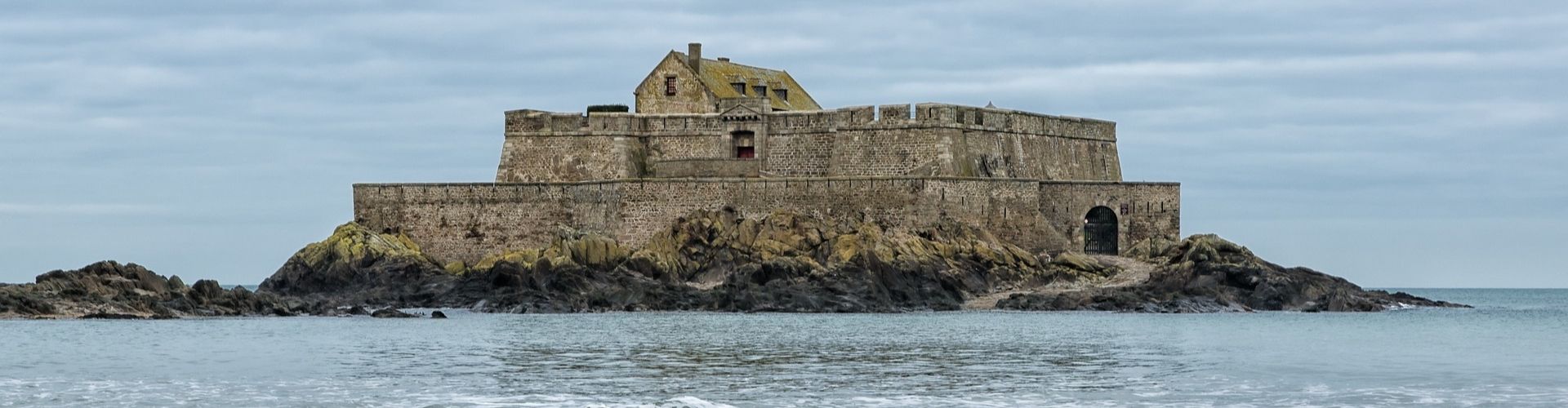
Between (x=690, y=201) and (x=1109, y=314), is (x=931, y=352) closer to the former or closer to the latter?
(x=1109, y=314)

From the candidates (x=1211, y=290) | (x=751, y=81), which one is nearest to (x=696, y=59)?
(x=751, y=81)

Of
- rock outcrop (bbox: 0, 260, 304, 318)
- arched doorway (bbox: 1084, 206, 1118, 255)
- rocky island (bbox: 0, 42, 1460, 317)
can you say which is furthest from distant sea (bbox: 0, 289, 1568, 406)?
arched doorway (bbox: 1084, 206, 1118, 255)

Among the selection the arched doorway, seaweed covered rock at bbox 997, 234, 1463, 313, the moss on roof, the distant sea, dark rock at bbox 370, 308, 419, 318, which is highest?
the moss on roof

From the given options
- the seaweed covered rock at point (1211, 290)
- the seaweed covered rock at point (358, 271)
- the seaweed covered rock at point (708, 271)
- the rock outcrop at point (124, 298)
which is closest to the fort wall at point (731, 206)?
the seaweed covered rock at point (708, 271)

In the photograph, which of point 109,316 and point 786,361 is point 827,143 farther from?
point 786,361

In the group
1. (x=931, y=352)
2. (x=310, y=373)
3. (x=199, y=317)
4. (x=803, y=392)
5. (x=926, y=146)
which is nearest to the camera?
(x=803, y=392)

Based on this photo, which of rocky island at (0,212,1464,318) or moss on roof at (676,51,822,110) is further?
moss on roof at (676,51,822,110)

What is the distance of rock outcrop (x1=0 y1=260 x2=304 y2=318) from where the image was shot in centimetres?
4356

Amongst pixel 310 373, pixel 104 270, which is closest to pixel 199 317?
pixel 104 270

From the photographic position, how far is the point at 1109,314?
44719mm

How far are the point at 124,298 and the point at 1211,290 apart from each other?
873 inches

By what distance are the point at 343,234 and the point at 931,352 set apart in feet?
75.9

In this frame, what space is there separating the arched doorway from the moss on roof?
26.3 feet

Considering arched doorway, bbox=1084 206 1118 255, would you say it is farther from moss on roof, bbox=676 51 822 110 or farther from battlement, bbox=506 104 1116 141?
moss on roof, bbox=676 51 822 110
